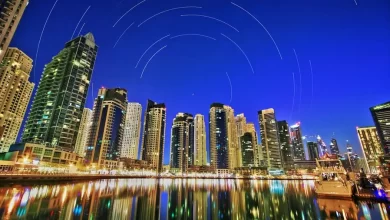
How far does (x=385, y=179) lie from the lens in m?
35.7

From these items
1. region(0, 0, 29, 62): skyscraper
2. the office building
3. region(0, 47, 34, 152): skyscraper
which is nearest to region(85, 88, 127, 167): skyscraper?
region(0, 47, 34, 152): skyscraper

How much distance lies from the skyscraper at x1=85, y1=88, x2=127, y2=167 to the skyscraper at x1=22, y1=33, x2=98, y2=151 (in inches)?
1961

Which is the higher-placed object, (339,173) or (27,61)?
(27,61)

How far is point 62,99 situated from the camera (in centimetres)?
11844

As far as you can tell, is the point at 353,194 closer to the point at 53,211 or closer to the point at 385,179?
the point at 385,179

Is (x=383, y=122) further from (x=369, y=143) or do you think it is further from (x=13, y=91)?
(x=13, y=91)

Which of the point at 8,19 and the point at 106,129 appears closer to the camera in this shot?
the point at 8,19

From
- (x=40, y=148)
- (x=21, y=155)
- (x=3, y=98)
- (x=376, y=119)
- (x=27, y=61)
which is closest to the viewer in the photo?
(x=21, y=155)

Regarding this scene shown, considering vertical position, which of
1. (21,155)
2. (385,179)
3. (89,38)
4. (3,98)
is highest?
(89,38)

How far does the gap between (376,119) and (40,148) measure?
9016 inches

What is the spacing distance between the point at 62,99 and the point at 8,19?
2254 inches

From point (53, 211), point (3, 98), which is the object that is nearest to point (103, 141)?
point (3, 98)

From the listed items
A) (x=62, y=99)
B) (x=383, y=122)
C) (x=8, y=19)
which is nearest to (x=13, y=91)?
(x=62, y=99)

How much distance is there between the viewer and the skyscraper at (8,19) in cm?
6700
